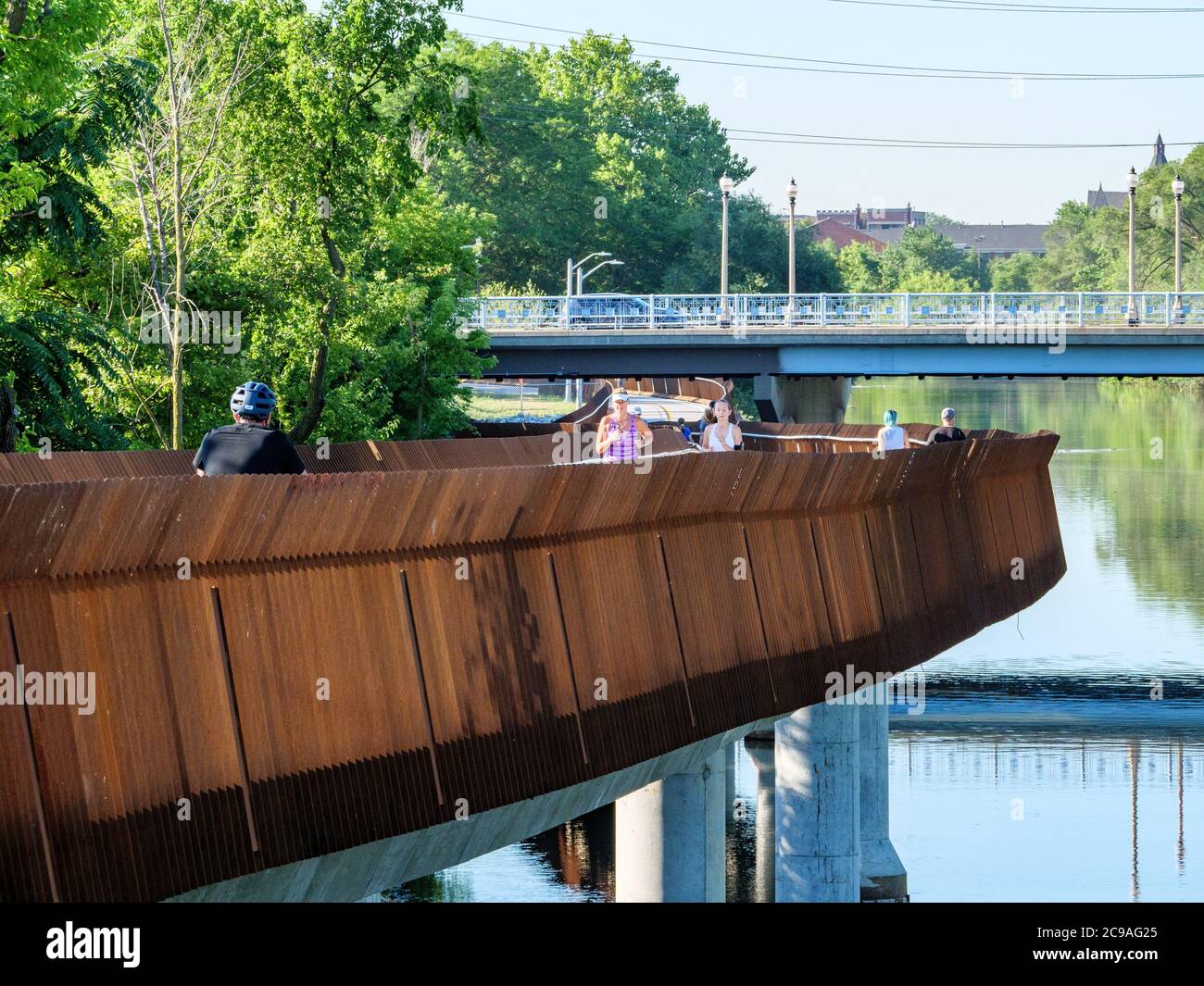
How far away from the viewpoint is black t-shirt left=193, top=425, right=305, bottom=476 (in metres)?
10.4

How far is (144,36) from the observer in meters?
30.4

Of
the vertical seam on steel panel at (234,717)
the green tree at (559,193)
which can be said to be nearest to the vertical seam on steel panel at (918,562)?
the vertical seam on steel panel at (234,717)

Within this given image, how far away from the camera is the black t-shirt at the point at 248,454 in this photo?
1036 cm

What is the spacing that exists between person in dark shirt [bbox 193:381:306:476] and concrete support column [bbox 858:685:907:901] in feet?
Result: 51.2

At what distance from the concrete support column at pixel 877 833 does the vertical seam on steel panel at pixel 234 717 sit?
17548 millimetres

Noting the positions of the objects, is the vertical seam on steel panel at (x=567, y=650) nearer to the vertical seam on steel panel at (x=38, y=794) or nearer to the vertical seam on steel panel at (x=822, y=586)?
the vertical seam on steel panel at (x=38, y=794)

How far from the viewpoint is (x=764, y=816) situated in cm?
3161

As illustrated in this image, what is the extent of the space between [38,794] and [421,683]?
2.47 meters

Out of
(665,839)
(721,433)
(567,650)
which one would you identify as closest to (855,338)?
(721,433)

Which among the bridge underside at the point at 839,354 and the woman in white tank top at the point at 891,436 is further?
the bridge underside at the point at 839,354
